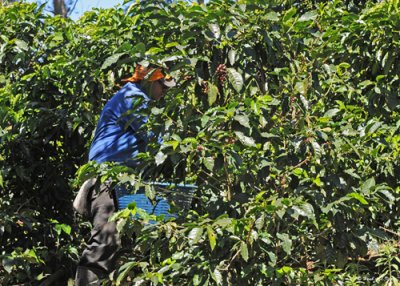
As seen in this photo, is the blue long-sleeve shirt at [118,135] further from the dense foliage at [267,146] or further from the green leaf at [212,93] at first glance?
the green leaf at [212,93]

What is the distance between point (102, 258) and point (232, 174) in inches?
41.1

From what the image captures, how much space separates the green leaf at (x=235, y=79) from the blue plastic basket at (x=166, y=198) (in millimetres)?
574

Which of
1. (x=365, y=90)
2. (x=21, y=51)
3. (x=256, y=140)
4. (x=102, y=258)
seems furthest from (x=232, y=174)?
(x=21, y=51)

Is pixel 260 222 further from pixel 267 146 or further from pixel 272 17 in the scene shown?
pixel 272 17

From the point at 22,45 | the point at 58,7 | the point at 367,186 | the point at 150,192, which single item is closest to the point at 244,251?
the point at 150,192

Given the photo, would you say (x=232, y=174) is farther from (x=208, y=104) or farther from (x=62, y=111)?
(x=62, y=111)

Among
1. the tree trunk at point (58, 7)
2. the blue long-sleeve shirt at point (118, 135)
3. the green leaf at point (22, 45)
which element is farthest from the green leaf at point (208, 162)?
the tree trunk at point (58, 7)

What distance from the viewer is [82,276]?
4.41 meters

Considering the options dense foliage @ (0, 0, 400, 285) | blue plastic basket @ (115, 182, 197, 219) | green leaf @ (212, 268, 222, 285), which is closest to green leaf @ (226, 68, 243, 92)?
dense foliage @ (0, 0, 400, 285)

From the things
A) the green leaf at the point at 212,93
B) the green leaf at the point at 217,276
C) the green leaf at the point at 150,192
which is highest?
the green leaf at the point at 212,93

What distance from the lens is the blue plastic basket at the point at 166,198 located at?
12.4ft

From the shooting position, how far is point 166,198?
150 inches

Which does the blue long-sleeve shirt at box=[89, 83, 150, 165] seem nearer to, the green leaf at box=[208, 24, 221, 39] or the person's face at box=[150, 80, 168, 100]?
the person's face at box=[150, 80, 168, 100]

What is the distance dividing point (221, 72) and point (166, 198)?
65 centimetres
